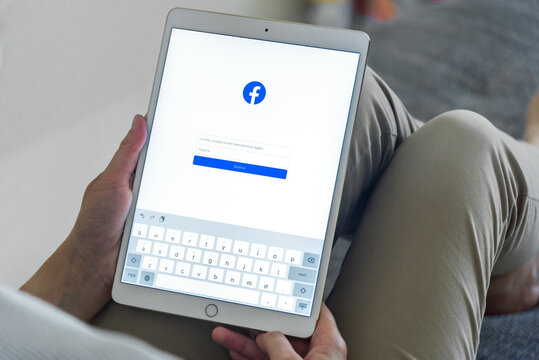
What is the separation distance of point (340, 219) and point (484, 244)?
0.19 m

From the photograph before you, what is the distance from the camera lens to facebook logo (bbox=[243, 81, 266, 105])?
61 centimetres

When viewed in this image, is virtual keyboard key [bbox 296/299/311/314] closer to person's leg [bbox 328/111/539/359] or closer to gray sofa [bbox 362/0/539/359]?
person's leg [bbox 328/111/539/359]

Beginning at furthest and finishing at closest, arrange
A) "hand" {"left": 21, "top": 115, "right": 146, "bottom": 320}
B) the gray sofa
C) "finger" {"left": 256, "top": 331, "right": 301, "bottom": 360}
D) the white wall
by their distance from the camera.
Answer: the gray sofa, the white wall, "hand" {"left": 21, "top": 115, "right": 146, "bottom": 320}, "finger" {"left": 256, "top": 331, "right": 301, "bottom": 360}

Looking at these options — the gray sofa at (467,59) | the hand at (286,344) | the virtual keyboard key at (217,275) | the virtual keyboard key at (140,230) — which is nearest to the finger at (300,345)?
the hand at (286,344)

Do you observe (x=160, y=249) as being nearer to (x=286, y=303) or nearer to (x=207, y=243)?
(x=207, y=243)

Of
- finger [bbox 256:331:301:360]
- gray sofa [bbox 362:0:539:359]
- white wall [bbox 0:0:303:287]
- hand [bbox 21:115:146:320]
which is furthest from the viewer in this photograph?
gray sofa [bbox 362:0:539:359]

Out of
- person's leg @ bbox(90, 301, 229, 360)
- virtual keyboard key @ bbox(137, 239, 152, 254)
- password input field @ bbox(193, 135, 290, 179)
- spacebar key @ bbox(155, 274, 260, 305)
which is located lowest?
person's leg @ bbox(90, 301, 229, 360)

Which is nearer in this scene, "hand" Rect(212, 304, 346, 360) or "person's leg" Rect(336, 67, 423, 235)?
"hand" Rect(212, 304, 346, 360)

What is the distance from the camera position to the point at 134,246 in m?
0.61

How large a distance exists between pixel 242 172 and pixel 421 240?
0.70 ft

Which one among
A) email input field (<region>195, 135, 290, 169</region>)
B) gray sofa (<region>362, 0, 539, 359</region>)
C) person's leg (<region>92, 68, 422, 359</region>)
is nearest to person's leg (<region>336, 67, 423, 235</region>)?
person's leg (<region>92, 68, 422, 359</region>)

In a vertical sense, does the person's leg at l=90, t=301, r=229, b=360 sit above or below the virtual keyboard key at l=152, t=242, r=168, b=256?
below

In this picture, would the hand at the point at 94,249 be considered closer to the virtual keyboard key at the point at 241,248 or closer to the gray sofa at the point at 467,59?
the virtual keyboard key at the point at 241,248

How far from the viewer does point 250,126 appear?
611mm
